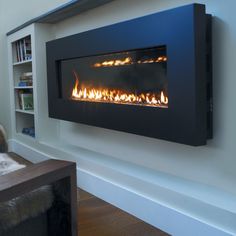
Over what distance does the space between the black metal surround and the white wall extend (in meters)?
0.08

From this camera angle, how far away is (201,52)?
1.74m

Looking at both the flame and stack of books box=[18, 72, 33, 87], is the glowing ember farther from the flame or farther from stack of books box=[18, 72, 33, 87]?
stack of books box=[18, 72, 33, 87]

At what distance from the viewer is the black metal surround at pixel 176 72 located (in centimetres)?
174

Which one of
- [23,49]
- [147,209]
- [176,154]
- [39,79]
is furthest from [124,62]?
[23,49]

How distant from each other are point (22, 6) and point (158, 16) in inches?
97.7

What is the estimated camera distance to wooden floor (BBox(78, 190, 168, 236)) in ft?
6.57

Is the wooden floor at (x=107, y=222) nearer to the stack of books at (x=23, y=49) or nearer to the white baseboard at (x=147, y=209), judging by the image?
the white baseboard at (x=147, y=209)

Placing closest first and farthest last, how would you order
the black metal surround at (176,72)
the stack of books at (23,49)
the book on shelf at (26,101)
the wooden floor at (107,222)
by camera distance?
the black metal surround at (176,72) → the wooden floor at (107,222) → the stack of books at (23,49) → the book on shelf at (26,101)

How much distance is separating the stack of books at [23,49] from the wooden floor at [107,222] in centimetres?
192

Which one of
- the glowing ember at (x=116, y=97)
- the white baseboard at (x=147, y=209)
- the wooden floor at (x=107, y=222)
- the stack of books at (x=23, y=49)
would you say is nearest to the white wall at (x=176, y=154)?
the white baseboard at (x=147, y=209)

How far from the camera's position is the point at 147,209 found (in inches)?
83.2

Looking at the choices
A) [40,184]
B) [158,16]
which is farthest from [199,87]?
[40,184]

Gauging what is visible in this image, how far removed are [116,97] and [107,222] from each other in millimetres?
835

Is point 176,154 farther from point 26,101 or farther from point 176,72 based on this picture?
point 26,101
